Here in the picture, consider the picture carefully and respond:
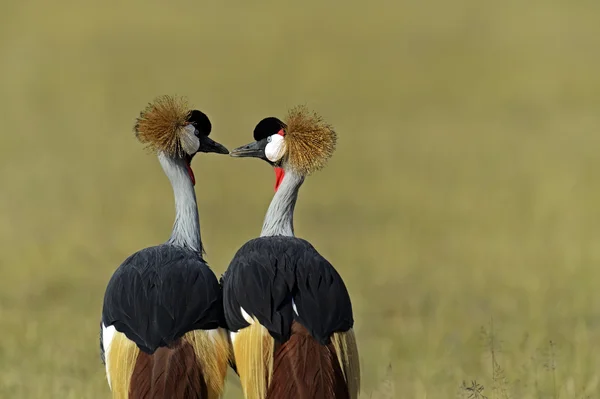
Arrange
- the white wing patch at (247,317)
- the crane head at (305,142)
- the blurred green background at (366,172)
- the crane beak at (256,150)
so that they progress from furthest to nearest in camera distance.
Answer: the blurred green background at (366,172) < the crane beak at (256,150) < the crane head at (305,142) < the white wing patch at (247,317)

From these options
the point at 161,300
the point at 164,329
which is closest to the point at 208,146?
the point at 161,300

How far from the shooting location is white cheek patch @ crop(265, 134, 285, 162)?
571 cm

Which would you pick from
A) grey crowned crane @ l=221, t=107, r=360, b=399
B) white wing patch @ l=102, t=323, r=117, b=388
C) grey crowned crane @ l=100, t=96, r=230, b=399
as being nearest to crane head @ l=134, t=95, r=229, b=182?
grey crowned crane @ l=100, t=96, r=230, b=399

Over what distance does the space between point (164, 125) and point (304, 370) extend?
1361 millimetres

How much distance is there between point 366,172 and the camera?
41.4ft

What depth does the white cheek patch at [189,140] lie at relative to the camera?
5684 millimetres

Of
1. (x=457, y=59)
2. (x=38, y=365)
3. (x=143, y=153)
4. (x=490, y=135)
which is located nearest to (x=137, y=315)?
(x=38, y=365)

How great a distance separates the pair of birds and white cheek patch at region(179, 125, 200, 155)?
1.80ft

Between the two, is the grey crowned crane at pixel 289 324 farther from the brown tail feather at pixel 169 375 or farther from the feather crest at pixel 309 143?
the feather crest at pixel 309 143

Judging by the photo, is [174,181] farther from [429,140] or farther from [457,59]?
[457,59]

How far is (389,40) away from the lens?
1848 centimetres

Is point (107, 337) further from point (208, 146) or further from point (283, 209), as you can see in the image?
point (208, 146)

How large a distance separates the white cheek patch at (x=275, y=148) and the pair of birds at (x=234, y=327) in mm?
493

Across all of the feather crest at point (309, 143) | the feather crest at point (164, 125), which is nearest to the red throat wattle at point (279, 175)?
the feather crest at point (309, 143)
